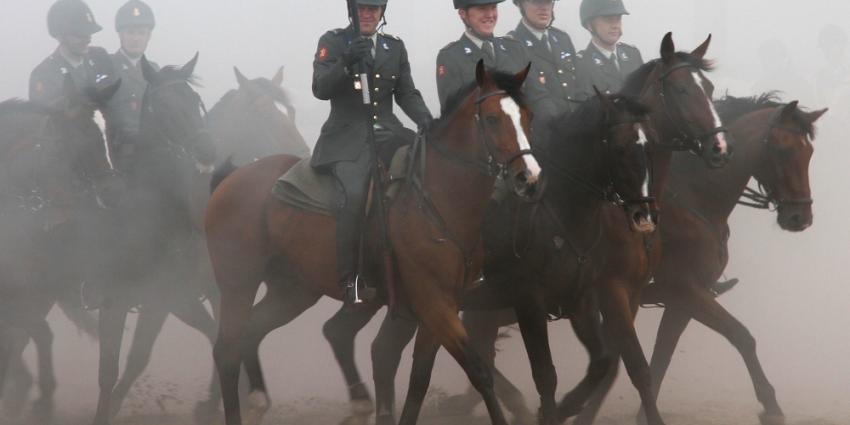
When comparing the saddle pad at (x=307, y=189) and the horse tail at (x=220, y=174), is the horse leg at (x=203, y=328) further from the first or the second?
the saddle pad at (x=307, y=189)

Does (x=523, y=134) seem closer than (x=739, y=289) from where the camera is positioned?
Yes

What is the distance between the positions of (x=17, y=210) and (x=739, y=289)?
6.40m

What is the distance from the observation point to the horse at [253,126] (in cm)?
971

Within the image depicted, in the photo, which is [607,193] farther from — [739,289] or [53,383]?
[739,289]

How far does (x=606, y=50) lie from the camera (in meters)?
8.80

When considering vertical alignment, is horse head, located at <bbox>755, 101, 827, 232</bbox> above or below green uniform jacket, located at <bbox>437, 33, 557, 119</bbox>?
below

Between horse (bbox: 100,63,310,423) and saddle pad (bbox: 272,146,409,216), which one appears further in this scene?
horse (bbox: 100,63,310,423)

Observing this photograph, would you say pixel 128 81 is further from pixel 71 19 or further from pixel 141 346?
pixel 141 346

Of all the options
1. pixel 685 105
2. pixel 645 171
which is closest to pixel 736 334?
pixel 685 105

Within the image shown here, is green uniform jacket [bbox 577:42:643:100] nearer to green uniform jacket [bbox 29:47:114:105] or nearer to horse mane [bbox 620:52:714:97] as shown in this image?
horse mane [bbox 620:52:714:97]

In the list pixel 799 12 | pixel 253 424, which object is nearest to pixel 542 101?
pixel 253 424

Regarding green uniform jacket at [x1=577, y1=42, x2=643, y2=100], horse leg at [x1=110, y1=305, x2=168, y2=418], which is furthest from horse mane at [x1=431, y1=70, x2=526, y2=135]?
horse leg at [x1=110, y1=305, x2=168, y2=418]

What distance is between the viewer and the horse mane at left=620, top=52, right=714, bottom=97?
705 cm

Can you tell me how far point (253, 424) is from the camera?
24.0ft
